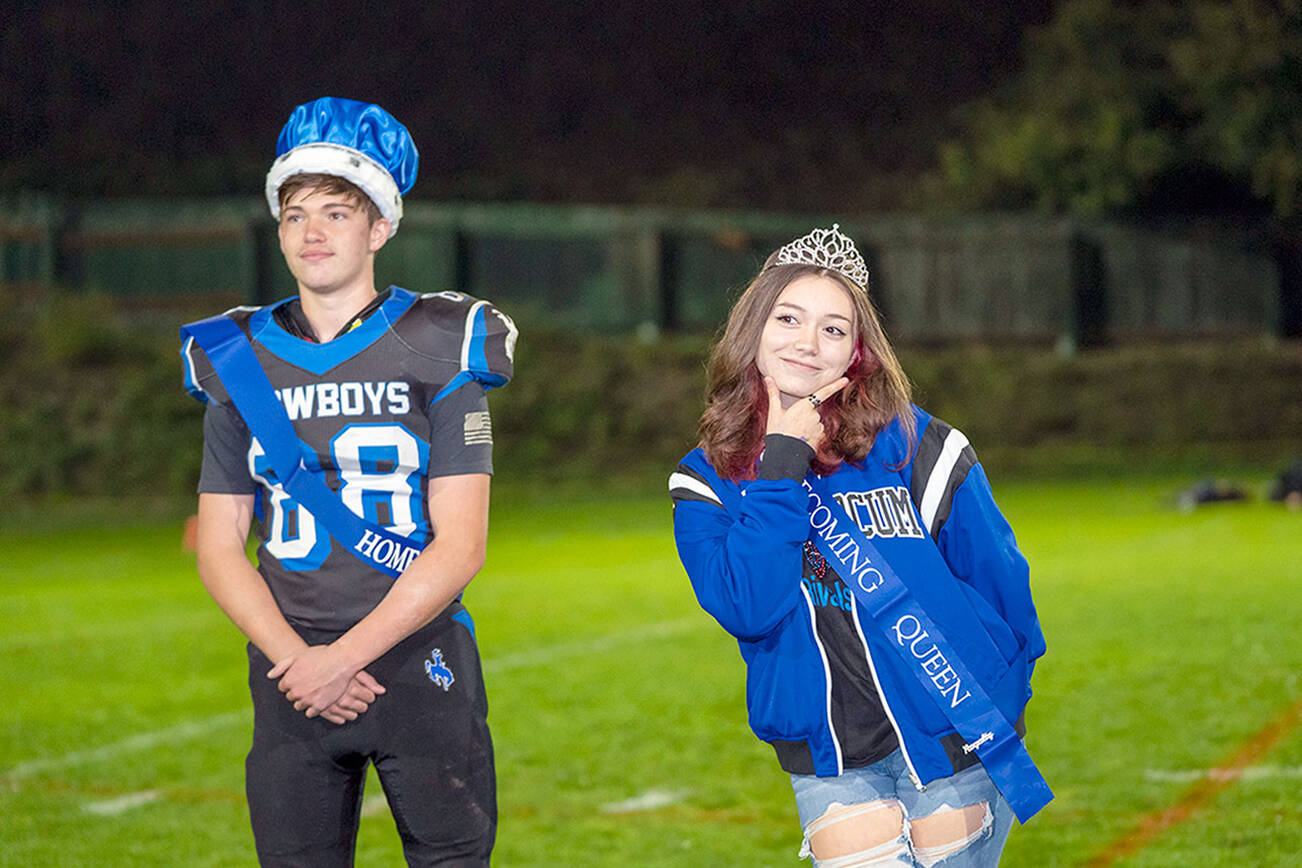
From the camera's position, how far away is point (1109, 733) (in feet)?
23.0

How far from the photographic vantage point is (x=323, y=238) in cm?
324

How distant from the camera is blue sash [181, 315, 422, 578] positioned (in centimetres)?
317

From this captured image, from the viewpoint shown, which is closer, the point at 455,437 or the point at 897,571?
the point at 897,571

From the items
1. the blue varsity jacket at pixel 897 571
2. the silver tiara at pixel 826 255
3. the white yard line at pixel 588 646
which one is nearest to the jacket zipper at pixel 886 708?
the blue varsity jacket at pixel 897 571

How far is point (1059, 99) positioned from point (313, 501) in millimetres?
23471

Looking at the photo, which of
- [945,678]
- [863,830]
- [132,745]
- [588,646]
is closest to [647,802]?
[132,745]

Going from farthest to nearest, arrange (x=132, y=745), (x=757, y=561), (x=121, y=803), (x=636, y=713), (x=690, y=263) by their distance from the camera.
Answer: (x=690, y=263) → (x=636, y=713) → (x=132, y=745) → (x=121, y=803) → (x=757, y=561)

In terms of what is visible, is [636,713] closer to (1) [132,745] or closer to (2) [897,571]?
(1) [132,745]

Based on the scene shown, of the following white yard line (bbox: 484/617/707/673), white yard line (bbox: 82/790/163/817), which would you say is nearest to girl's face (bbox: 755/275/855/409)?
white yard line (bbox: 82/790/163/817)

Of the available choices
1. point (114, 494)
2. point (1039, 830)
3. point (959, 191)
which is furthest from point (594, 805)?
point (959, 191)

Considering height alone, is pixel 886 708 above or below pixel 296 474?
below

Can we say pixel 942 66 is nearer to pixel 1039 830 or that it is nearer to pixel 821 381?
pixel 1039 830

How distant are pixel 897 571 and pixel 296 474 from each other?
1.14 metres

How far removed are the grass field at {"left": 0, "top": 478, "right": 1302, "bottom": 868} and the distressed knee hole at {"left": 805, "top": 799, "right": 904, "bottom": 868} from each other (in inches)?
105
